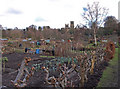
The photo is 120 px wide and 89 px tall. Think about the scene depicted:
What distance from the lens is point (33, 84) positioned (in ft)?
12.9

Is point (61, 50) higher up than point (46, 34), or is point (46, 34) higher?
point (46, 34)

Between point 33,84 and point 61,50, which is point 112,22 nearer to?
point 61,50

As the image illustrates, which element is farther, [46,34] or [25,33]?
[25,33]

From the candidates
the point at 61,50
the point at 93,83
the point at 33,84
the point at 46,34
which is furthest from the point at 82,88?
the point at 46,34

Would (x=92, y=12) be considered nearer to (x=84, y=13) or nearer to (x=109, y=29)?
(x=84, y=13)

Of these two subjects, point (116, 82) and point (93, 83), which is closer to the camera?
point (93, 83)

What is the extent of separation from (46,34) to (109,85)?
19517 millimetres

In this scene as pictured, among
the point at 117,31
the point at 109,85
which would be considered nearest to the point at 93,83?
the point at 109,85

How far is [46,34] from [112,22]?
14927 mm

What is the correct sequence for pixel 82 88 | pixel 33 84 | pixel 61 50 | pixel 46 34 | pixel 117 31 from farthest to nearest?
pixel 117 31 → pixel 46 34 → pixel 61 50 → pixel 33 84 → pixel 82 88

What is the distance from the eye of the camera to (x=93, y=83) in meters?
3.97

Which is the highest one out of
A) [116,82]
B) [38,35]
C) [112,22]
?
[112,22]

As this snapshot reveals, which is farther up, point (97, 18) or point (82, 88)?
point (97, 18)

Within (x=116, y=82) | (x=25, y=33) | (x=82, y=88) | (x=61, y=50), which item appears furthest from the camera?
(x=25, y=33)
